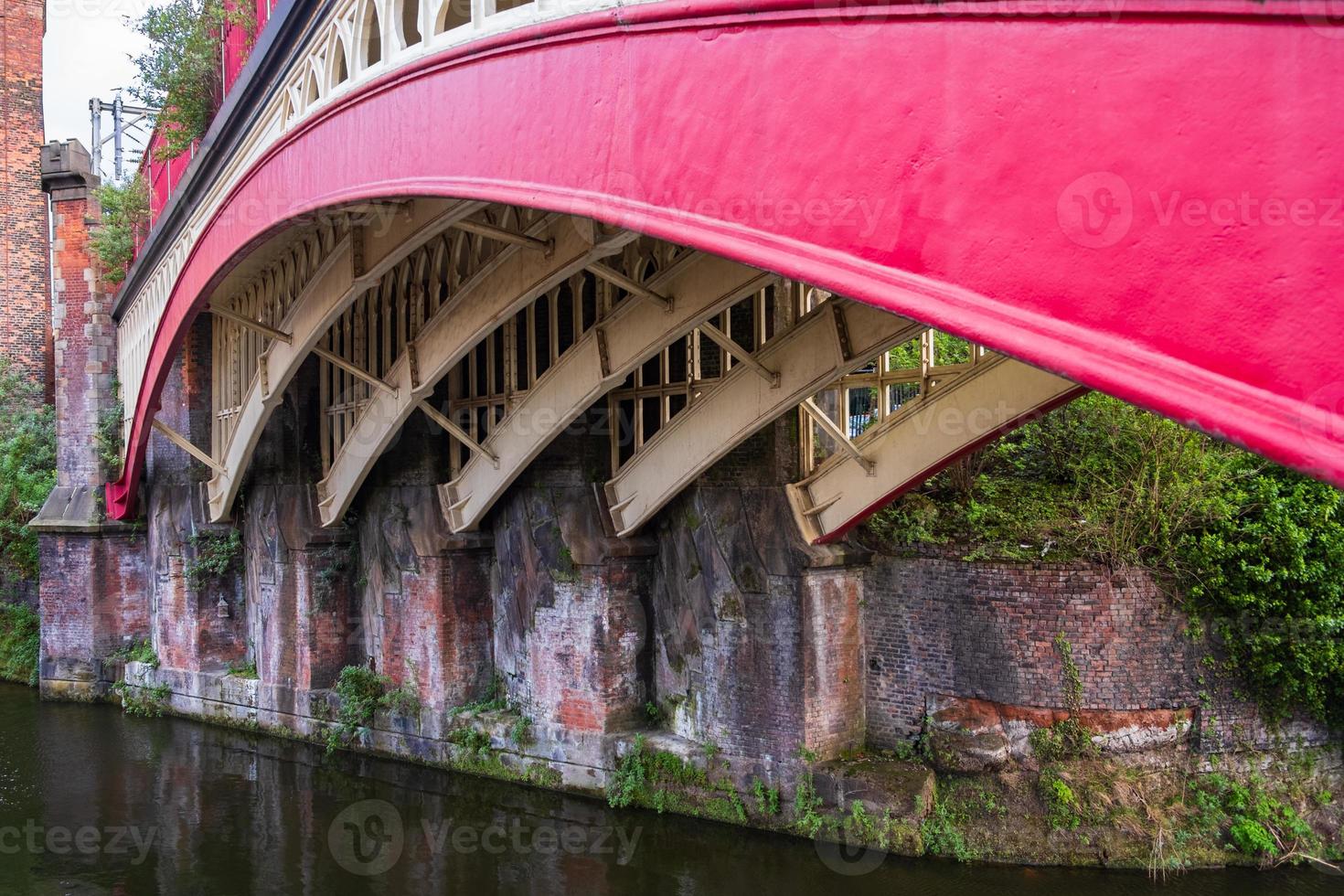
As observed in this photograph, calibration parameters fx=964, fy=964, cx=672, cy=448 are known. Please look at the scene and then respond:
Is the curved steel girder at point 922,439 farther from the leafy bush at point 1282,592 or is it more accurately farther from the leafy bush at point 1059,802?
the leafy bush at point 1059,802

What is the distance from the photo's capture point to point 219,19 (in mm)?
11367

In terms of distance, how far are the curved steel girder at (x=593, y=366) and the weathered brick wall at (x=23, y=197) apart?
15647mm

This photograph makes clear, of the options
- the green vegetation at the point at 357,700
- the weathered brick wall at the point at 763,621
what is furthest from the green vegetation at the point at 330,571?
the weathered brick wall at the point at 763,621

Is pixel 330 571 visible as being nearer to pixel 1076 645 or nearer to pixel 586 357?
pixel 586 357

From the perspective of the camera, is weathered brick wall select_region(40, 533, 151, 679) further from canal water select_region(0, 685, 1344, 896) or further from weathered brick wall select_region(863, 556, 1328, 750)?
weathered brick wall select_region(863, 556, 1328, 750)

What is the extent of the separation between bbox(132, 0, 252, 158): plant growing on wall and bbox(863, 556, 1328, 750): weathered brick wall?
10.3m

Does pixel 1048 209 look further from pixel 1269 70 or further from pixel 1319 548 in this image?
pixel 1319 548

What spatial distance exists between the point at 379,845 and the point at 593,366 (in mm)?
5003

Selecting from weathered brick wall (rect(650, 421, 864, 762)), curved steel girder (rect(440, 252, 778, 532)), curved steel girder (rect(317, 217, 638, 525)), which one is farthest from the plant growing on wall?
weathered brick wall (rect(650, 421, 864, 762))

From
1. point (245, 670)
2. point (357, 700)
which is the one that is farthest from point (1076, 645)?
point (245, 670)

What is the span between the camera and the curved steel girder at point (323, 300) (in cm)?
691

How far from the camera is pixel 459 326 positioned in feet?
28.5

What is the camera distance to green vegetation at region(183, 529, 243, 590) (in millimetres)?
14336

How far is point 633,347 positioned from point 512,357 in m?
2.56
